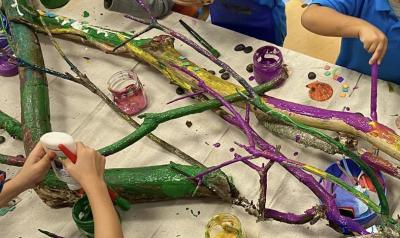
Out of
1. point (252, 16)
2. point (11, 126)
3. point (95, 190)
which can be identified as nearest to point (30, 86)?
point (11, 126)

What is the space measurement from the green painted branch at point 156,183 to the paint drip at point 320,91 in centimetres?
29

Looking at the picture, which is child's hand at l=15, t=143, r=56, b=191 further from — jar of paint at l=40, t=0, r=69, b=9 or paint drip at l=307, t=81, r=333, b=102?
jar of paint at l=40, t=0, r=69, b=9

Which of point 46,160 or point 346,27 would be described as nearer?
point 46,160

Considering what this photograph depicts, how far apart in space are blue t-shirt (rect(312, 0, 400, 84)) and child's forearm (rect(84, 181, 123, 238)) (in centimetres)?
56

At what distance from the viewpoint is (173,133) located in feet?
3.43

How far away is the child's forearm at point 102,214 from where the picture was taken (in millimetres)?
740

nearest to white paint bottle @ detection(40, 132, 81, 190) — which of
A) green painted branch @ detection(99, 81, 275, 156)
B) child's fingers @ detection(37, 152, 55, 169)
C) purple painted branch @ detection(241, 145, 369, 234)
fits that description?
child's fingers @ detection(37, 152, 55, 169)

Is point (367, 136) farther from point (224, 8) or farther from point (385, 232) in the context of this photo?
point (224, 8)

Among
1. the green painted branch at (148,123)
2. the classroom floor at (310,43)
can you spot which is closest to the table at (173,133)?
the green painted branch at (148,123)

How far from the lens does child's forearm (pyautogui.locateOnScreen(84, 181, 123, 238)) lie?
0.74 m

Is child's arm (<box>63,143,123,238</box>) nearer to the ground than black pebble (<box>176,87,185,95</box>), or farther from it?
farther from it

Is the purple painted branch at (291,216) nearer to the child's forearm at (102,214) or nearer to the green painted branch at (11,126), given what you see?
the child's forearm at (102,214)

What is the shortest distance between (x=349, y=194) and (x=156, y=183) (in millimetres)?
328

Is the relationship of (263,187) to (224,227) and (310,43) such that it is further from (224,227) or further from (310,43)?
(310,43)
